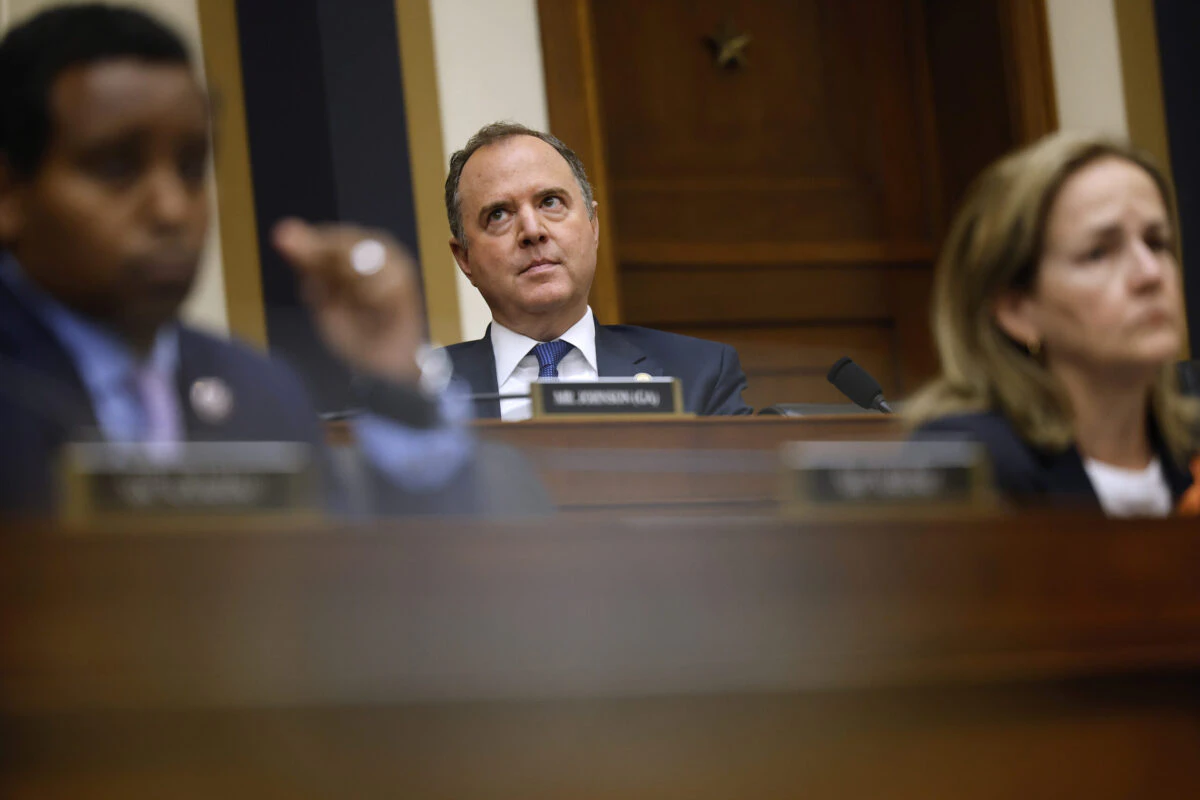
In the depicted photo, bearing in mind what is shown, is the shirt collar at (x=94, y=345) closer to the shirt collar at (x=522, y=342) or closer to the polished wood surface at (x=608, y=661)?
the polished wood surface at (x=608, y=661)

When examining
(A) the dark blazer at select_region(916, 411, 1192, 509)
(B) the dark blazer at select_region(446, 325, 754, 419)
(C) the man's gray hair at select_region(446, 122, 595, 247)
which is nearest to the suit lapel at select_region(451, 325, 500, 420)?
(B) the dark blazer at select_region(446, 325, 754, 419)

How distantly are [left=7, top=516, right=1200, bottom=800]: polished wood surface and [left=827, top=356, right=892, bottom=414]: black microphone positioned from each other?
0.99 metres

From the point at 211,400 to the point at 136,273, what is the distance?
93 mm

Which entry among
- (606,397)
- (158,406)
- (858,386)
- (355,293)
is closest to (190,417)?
(158,406)

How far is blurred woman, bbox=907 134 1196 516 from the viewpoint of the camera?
1117 mm

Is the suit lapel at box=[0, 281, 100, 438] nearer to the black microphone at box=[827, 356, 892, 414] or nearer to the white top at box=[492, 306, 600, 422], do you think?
the black microphone at box=[827, 356, 892, 414]

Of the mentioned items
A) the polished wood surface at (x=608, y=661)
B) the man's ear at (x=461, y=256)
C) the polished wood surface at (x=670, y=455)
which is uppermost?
the man's ear at (x=461, y=256)

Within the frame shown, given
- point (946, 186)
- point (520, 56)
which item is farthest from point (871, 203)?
point (520, 56)

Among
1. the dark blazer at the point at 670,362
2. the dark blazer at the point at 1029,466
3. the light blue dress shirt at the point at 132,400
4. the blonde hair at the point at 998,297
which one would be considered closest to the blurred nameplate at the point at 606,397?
the dark blazer at the point at 670,362

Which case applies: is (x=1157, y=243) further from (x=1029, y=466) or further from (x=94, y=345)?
(x=94, y=345)

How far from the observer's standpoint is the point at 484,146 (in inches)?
109

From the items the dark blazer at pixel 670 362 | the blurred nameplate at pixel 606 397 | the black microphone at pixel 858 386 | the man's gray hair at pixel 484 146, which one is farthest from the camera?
the man's gray hair at pixel 484 146

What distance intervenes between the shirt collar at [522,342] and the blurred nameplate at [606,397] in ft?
1.95

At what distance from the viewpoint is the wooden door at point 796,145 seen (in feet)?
12.3
